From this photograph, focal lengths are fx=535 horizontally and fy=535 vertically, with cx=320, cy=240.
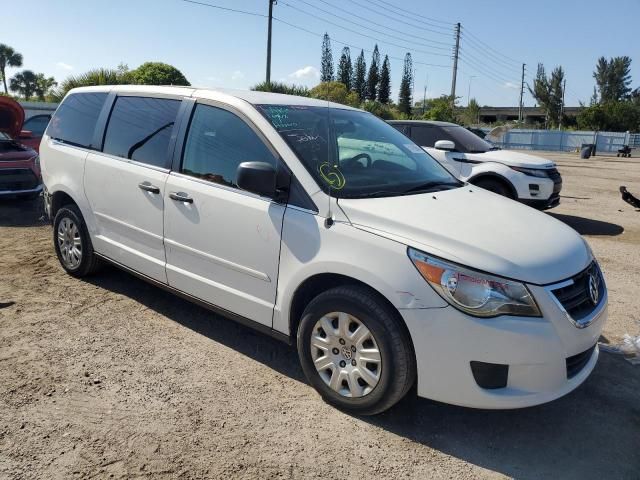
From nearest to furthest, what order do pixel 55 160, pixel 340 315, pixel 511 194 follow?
pixel 340 315 < pixel 55 160 < pixel 511 194

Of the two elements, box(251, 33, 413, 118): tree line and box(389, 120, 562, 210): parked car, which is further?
box(251, 33, 413, 118): tree line

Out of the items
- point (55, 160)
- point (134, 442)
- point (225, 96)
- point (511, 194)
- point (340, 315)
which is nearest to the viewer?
point (134, 442)

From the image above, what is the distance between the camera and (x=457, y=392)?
2775 mm

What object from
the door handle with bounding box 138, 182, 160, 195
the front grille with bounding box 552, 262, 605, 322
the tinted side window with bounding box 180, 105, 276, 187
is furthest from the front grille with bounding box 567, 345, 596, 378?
the door handle with bounding box 138, 182, 160, 195

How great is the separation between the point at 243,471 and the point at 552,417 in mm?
1887

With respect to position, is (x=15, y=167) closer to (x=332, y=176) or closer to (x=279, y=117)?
(x=279, y=117)

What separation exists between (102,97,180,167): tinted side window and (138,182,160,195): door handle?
0.17 metres

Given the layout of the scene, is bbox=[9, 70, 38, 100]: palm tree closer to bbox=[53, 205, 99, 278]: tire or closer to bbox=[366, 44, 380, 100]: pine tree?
bbox=[366, 44, 380, 100]: pine tree

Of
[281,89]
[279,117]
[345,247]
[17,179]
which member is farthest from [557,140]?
[345,247]

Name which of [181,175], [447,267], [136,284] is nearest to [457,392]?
[447,267]

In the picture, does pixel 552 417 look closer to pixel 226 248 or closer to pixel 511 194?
pixel 226 248

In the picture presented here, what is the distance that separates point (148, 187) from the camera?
4.05 metres

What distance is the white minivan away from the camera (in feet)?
8.95

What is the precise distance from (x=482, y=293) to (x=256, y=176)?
1437mm
